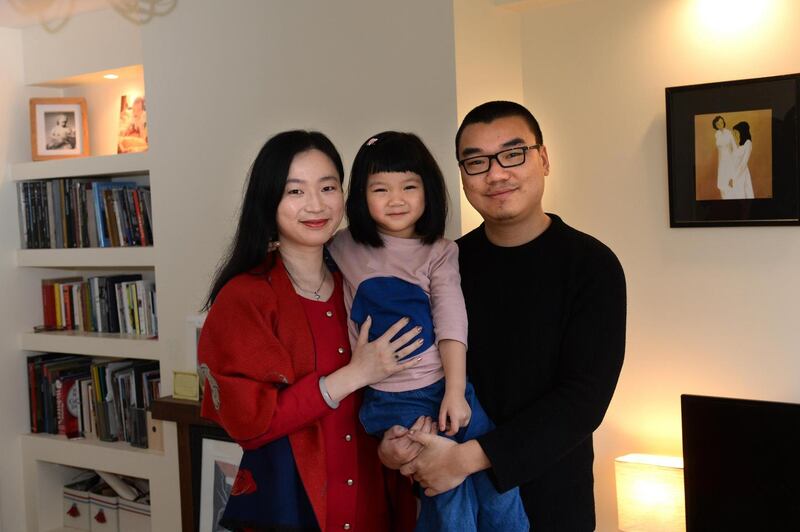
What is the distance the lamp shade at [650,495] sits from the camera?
268 cm

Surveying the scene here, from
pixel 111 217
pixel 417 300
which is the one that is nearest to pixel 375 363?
pixel 417 300

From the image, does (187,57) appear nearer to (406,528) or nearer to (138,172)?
(138,172)

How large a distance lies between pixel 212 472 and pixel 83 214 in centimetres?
142

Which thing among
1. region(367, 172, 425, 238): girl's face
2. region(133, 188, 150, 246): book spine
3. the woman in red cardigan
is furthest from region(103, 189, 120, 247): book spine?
region(367, 172, 425, 238): girl's face

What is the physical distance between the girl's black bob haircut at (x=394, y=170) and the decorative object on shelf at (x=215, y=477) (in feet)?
5.20

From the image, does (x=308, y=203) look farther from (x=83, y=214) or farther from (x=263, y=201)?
(x=83, y=214)

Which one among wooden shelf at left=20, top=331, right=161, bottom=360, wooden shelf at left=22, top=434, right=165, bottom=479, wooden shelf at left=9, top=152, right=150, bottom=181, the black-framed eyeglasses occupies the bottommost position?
wooden shelf at left=22, top=434, right=165, bottom=479

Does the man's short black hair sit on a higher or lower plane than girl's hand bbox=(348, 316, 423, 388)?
higher

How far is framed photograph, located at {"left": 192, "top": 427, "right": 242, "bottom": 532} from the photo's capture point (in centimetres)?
324

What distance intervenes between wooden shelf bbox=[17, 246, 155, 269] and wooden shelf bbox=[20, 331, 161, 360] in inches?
12.5

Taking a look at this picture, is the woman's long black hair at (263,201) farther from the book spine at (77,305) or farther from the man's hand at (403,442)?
the book spine at (77,305)

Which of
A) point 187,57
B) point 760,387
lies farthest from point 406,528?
point 187,57

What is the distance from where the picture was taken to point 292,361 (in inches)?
72.7

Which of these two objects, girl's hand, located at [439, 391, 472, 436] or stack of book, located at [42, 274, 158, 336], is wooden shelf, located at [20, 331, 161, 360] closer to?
stack of book, located at [42, 274, 158, 336]
